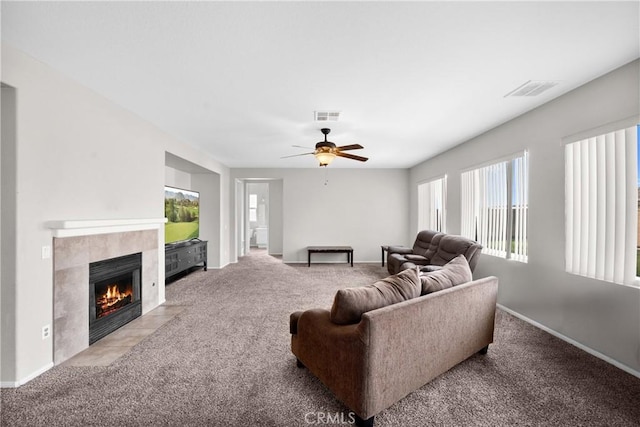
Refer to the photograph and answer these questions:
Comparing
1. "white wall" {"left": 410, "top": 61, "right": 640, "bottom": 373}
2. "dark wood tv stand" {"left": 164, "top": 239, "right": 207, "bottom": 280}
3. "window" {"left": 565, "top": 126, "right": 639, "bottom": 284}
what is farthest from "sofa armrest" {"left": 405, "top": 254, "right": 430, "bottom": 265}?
"dark wood tv stand" {"left": 164, "top": 239, "right": 207, "bottom": 280}

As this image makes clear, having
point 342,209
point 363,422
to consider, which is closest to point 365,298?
point 363,422

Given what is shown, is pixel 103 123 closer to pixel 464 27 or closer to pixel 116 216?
pixel 116 216

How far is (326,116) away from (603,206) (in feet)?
9.58

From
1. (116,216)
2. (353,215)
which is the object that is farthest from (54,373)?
(353,215)

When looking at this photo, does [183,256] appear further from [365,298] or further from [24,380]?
[365,298]

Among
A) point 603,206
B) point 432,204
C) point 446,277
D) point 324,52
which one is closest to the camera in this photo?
point 324,52

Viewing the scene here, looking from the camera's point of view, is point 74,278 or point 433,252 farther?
point 433,252

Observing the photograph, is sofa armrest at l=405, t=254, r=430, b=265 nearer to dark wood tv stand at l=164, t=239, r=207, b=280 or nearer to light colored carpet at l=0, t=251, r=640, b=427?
light colored carpet at l=0, t=251, r=640, b=427

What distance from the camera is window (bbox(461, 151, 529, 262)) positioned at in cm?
357

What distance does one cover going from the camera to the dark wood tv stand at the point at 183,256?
468 cm

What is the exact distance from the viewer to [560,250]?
2.92 m

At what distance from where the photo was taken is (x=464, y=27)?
1849mm

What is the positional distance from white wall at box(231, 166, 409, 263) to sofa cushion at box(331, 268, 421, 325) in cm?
555

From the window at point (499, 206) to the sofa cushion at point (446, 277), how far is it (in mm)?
1700
